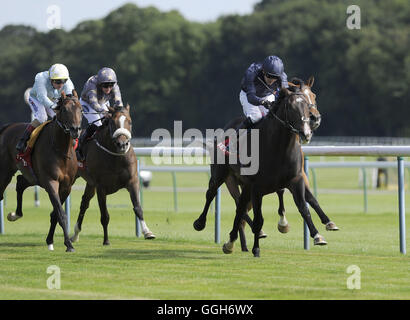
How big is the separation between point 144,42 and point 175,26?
3.15 m

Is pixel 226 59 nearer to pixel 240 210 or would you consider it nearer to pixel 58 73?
pixel 58 73

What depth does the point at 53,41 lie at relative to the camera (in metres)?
89.7

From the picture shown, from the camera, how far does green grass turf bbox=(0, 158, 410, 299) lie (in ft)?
23.1

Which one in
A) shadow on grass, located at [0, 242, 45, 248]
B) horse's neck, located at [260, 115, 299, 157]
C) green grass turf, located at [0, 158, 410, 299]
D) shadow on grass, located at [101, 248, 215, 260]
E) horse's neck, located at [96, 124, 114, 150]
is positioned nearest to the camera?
green grass turf, located at [0, 158, 410, 299]

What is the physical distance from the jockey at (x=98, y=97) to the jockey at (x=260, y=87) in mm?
1676

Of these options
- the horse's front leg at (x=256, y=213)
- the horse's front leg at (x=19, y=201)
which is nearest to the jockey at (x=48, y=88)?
the horse's front leg at (x=19, y=201)

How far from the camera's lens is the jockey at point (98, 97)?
10984mm

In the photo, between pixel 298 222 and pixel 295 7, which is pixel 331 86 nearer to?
pixel 295 7

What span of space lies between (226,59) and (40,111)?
67.8m

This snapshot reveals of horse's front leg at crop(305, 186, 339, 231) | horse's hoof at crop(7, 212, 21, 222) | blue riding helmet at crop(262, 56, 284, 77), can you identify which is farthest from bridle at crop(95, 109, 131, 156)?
horse's front leg at crop(305, 186, 339, 231)

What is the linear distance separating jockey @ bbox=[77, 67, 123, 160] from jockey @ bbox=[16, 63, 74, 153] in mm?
324

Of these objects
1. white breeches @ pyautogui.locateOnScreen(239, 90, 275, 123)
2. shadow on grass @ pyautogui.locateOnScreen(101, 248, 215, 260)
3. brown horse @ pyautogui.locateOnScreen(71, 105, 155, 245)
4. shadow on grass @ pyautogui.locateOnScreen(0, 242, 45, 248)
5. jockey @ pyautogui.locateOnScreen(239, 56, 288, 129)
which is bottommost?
shadow on grass @ pyautogui.locateOnScreen(0, 242, 45, 248)

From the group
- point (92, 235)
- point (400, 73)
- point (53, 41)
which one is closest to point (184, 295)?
point (92, 235)
